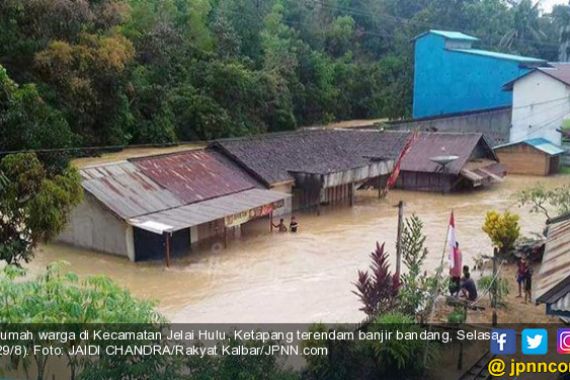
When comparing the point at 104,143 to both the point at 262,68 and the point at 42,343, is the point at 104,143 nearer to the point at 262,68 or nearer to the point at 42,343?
the point at 262,68

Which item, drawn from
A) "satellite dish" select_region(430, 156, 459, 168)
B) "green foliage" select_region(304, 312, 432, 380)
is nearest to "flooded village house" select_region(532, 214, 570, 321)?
"green foliage" select_region(304, 312, 432, 380)

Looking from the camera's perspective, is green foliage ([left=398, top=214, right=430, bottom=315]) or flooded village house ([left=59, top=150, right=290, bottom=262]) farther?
flooded village house ([left=59, top=150, right=290, bottom=262])

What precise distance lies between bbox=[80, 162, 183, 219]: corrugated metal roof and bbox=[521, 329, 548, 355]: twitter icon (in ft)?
35.3

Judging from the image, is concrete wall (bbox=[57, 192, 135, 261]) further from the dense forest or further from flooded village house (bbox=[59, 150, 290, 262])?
the dense forest

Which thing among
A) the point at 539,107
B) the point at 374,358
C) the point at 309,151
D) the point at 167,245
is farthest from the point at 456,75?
the point at 374,358

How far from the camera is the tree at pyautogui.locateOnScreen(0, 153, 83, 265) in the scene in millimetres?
12209

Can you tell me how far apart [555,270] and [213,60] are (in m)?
27.5

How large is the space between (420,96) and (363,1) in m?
16.6

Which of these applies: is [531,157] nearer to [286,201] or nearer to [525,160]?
[525,160]

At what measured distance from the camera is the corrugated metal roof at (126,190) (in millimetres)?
17453

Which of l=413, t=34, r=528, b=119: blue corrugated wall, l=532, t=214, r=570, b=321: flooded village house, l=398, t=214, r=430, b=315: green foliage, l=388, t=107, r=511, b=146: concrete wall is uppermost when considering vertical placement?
l=413, t=34, r=528, b=119: blue corrugated wall

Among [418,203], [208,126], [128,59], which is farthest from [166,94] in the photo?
[418,203]

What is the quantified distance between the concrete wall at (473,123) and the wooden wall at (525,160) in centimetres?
571

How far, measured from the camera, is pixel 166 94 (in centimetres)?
3116
